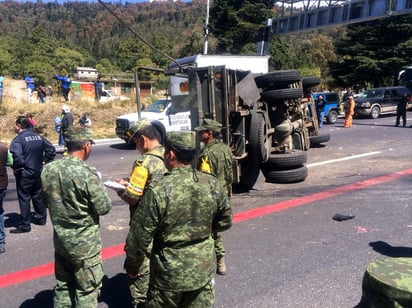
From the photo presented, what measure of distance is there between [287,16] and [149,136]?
24.8 meters

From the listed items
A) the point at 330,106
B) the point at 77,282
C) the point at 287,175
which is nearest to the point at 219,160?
the point at 77,282

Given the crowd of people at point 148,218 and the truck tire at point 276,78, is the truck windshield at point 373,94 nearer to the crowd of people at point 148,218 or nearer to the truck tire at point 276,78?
the truck tire at point 276,78

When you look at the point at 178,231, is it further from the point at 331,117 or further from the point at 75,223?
the point at 331,117

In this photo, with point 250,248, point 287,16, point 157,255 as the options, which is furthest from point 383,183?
point 287,16

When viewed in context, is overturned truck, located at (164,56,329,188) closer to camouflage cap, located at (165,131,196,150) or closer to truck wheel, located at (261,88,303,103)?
Answer: truck wheel, located at (261,88,303,103)

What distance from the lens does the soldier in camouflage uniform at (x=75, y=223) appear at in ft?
10.1

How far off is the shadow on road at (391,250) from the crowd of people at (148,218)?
2092 mm

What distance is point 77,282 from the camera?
3100 millimetres

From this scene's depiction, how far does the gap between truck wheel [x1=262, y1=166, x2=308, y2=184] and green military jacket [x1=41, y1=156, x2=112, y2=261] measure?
221 inches

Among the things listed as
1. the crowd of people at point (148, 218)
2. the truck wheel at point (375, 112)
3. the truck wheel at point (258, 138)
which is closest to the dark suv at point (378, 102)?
the truck wheel at point (375, 112)

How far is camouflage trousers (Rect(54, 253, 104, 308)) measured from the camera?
10.2ft

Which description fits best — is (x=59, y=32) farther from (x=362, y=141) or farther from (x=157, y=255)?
(x=157, y=255)

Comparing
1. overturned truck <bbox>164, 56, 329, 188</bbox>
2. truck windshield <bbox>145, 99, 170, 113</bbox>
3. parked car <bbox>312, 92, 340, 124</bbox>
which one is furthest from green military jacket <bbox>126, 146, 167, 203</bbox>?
parked car <bbox>312, 92, 340, 124</bbox>

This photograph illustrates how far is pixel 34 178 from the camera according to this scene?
5.91m
